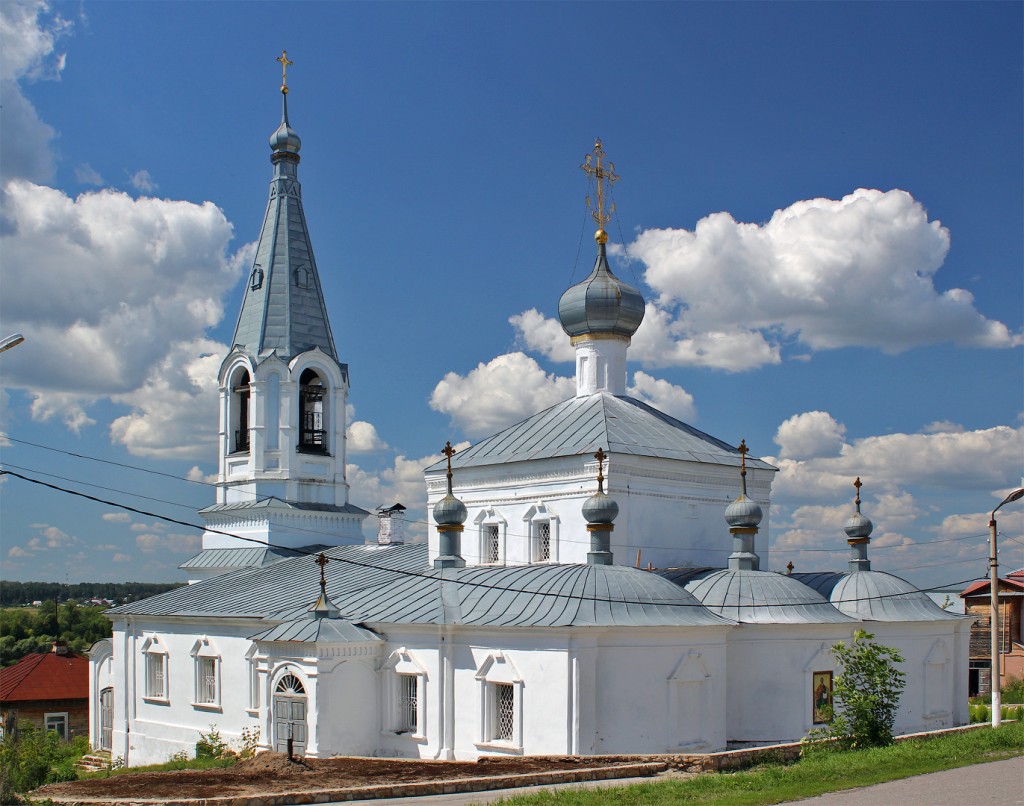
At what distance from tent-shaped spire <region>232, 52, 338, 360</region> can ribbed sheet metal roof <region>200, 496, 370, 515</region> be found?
319 centimetres

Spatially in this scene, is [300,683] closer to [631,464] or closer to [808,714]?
[631,464]

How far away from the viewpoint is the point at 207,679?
802 inches

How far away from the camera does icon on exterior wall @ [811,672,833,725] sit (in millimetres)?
15969

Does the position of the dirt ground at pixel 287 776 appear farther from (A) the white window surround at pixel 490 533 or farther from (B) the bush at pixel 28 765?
(A) the white window surround at pixel 490 533

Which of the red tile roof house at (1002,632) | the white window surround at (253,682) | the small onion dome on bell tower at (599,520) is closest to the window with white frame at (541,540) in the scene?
the small onion dome on bell tower at (599,520)

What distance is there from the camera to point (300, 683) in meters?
16.0

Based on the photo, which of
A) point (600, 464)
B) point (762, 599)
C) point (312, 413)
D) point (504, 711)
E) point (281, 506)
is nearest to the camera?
point (504, 711)

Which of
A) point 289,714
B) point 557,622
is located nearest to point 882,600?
point 557,622

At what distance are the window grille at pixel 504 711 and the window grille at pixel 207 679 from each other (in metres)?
6.77

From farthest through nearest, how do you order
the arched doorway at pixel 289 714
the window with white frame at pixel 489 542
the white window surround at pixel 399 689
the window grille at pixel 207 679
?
the window grille at pixel 207 679, the window with white frame at pixel 489 542, the white window surround at pixel 399 689, the arched doorway at pixel 289 714

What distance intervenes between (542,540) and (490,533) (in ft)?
3.92

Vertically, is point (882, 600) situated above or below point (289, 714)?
above

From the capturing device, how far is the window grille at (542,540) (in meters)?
18.4

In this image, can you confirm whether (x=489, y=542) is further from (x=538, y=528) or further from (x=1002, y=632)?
(x=1002, y=632)
